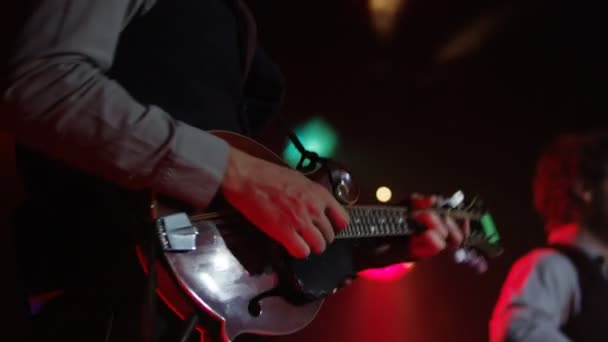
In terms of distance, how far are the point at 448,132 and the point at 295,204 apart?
8.87 ft

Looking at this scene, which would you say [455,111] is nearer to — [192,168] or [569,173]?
[569,173]

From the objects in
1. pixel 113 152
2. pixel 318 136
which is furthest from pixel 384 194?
pixel 113 152

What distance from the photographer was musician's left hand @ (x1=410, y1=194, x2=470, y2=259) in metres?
1.46

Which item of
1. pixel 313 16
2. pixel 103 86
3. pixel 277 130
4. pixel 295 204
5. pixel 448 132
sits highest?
pixel 103 86

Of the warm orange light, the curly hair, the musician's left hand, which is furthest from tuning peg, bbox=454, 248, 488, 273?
the warm orange light

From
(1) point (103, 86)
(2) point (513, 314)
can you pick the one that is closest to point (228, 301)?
(1) point (103, 86)

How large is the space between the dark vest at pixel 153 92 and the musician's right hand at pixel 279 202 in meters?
0.17

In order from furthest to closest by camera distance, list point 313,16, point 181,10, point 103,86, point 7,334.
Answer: point 313,16
point 7,334
point 181,10
point 103,86

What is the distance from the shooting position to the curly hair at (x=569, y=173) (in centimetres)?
239

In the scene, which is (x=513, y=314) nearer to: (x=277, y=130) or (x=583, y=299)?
(x=583, y=299)

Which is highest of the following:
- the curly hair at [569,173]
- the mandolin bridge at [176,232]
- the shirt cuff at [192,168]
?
the shirt cuff at [192,168]

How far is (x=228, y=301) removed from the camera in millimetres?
958

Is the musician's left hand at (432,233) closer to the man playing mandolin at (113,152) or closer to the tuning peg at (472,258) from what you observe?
the tuning peg at (472,258)

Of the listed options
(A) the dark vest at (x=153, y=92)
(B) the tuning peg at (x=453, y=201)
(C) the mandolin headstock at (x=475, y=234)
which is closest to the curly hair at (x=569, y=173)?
(C) the mandolin headstock at (x=475, y=234)
